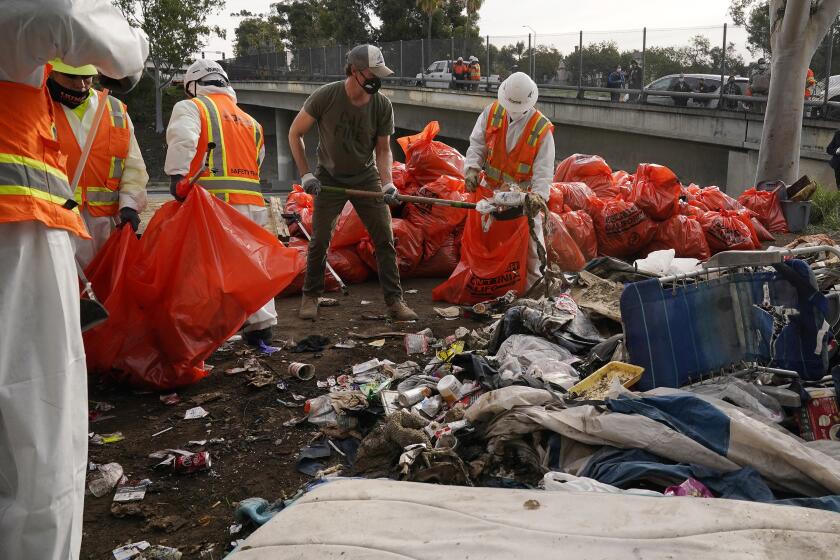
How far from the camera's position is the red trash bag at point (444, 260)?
6391mm

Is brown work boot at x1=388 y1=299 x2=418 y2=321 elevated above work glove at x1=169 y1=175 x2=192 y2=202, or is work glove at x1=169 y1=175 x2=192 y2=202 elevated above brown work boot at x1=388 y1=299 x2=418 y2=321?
work glove at x1=169 y1=175 x2=192 y2=202

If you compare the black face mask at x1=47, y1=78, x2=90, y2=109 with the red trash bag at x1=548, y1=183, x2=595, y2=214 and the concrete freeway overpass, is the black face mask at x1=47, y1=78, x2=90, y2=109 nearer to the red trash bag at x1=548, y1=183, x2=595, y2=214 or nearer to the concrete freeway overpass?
the red trash bag at x1=548, y1=183, x2=595, y2=214

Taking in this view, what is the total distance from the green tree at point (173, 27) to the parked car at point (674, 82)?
74.0 ft

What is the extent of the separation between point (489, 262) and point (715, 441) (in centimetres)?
316

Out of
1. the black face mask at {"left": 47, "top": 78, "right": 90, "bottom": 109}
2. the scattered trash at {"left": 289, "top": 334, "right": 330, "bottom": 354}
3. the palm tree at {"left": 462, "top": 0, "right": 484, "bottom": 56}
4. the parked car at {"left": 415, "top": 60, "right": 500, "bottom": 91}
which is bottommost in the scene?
the scattered trash at {"left": 289, "top": 334, "right": 330, "bottom": 354}

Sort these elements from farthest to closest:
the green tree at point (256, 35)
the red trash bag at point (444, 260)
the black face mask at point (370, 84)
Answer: the green tree at point (256, 35)
the red trash bag at point (444, 260)
the black face mask at point (370, 84)

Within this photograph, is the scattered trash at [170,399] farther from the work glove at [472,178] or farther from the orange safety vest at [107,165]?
A: the work glove at [472,178]

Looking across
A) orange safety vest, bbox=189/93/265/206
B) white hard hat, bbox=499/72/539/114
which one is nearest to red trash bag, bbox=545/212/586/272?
white hard hat, bbox=499/72/539/114

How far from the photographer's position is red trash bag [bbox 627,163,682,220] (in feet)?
21.5

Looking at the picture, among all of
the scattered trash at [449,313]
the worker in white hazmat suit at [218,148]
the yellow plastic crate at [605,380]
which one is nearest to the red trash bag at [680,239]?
the scattered trash at [449,313]

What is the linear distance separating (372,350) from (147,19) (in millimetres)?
29692

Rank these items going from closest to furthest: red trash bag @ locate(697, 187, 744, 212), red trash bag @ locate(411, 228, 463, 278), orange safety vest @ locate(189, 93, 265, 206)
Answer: orange safety vest @ locate(189, 93, 265, 206) < red trash bag @ locate(411, 228, 463, 278) < red trash bag @ locate(697, 187, 744, 212)

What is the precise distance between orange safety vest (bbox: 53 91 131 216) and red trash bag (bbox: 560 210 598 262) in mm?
3677

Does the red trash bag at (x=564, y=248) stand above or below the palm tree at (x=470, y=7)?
below
